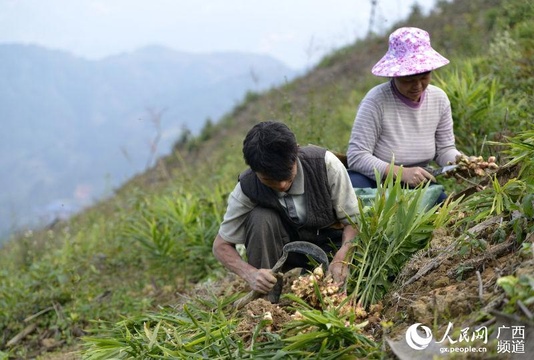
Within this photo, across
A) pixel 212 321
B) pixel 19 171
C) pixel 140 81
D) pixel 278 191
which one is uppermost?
pixel 278 191

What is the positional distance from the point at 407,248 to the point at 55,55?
80784 millimetres

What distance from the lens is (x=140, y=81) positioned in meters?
73.1

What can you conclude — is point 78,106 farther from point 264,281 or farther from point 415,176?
point 264,281

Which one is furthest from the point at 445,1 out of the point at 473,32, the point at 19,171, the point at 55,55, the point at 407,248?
the point at 55,55

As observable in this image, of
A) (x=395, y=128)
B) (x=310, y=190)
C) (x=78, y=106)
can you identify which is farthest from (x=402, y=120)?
(x=78, y=106)

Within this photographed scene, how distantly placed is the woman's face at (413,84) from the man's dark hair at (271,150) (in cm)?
120

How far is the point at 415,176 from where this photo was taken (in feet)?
12.9

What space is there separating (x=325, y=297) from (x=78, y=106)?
248 feet

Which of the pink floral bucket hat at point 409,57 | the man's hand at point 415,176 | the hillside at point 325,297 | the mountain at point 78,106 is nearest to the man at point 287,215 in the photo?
the hillside at point 325,297

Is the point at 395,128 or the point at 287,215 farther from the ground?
the point at 395,128

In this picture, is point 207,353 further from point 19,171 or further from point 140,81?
point 140,81

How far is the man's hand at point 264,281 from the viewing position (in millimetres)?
3262

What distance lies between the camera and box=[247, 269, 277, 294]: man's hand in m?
3.26

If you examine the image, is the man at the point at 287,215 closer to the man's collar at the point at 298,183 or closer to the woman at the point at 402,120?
the man's collar at the point at 298,183
